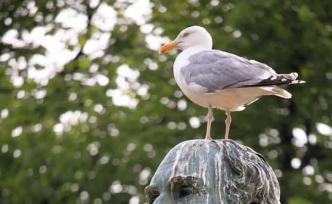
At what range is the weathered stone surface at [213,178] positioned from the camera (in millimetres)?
4520

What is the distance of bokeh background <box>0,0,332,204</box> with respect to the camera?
13258 millimetres

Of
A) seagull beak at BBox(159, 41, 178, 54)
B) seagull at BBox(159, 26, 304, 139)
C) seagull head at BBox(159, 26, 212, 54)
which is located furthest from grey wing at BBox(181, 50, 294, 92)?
seagull beak at BBox(159, 41, 178, 54)

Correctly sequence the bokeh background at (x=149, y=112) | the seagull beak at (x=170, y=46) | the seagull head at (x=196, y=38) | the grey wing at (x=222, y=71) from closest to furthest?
1. the grey wing at (x=222, y=71)
2. the seagull head at (x=196, y=38)
3. the seagull beak at (x=170, y=46)
4. the bokeh background at (x=149, y=112)

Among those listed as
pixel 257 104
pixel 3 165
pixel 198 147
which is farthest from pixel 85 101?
pixel 198 147

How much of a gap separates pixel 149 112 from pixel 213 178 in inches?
368

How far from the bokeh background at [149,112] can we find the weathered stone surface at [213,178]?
7.36m

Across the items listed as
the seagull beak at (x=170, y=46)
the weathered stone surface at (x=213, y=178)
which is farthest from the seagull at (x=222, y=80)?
the weathered stone surface at (x=213, y=178)

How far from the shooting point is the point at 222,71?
7016 mm

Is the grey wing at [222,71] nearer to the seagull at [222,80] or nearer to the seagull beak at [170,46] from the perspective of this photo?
the seagull at [222,80]

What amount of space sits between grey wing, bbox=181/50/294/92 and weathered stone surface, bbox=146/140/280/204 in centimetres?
207

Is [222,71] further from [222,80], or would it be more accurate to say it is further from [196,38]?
[196,38]

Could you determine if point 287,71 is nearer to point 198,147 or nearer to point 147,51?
point 147,51

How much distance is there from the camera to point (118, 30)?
51.4ft

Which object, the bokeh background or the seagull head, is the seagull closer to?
the seagull head
